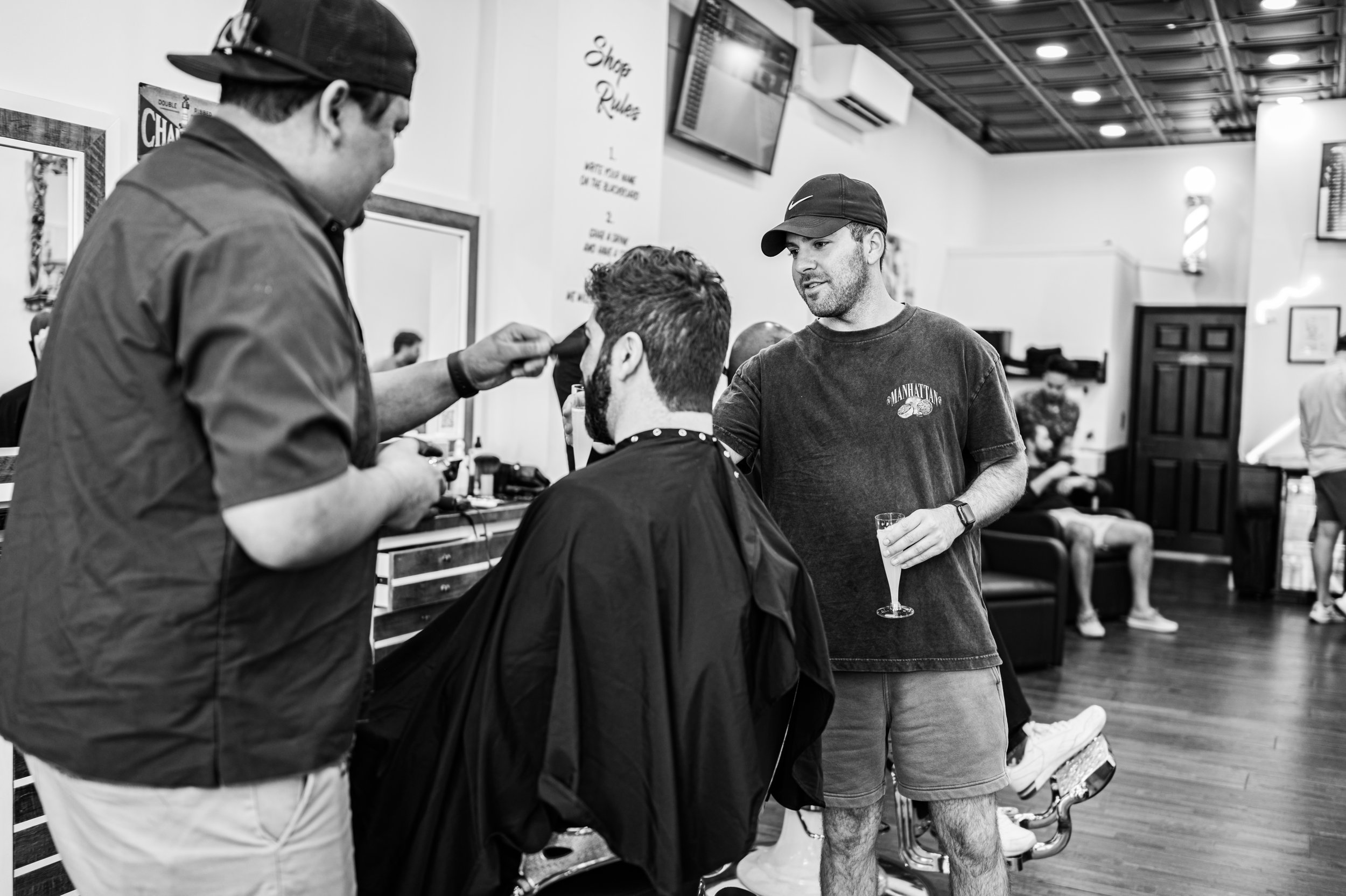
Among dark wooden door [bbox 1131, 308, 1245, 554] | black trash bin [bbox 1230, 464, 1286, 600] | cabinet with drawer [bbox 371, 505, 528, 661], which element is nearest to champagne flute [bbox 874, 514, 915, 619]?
cabinet with drawer [bbox 371, 505, 528, 661]

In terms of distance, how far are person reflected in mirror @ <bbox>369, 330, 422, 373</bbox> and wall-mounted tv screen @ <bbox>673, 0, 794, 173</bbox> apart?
5.97ft

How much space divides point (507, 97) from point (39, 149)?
1.78m

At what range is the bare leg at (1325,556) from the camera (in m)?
6.46

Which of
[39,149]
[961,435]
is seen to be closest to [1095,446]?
[961,435]

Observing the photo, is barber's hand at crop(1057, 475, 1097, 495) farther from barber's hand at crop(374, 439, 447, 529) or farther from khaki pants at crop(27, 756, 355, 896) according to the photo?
khaki pants at crop(27, 756, 355, 896)

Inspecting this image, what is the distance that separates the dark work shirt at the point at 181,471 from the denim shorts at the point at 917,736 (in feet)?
3.86

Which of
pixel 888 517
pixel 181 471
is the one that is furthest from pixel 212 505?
pixel 888 517

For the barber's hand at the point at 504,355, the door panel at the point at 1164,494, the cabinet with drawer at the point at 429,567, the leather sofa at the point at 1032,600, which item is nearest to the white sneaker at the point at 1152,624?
the leather sofa at the point at 1032,600

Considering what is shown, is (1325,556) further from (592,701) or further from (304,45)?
(304,45)

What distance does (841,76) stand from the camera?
6.12 meters

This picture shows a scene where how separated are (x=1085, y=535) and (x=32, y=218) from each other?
5.17m

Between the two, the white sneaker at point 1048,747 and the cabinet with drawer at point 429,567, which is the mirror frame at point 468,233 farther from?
the white sneaker at point 1048,747

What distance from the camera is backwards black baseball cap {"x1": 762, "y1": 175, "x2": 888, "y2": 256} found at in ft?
6.87

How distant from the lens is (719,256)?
5426 mm
